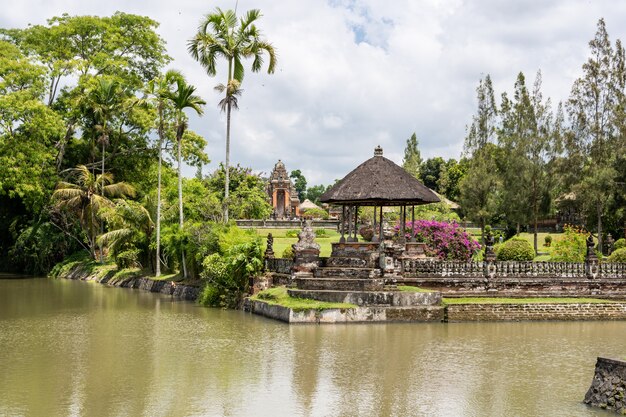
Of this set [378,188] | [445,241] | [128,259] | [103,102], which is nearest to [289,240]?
[128,259]

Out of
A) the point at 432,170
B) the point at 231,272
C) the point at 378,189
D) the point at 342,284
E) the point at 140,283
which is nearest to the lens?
the point at 342,284

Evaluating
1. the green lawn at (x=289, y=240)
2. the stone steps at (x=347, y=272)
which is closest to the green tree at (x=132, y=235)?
the green lawn at (x=289, y=240)

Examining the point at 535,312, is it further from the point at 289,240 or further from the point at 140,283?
the point at 289,240

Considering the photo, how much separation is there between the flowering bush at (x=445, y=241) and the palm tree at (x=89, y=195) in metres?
20.6

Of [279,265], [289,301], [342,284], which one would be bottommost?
[289,301]

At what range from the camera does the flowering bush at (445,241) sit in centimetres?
2906

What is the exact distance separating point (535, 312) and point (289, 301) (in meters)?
7.41

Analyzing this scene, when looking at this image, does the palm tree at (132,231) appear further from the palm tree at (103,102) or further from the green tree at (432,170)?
the green tree at (432,170)

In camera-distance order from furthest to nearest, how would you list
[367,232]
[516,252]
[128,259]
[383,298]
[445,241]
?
[128,259], [367,232], [516,252], [445,241], [383,298]

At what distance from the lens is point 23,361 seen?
49.1ft

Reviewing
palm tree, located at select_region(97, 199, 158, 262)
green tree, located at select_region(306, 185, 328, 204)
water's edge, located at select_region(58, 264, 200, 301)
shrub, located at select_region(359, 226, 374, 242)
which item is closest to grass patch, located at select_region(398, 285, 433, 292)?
water's edge, located at select_region(58, 264, 200, 301)

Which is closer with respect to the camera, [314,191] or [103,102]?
[103,102]

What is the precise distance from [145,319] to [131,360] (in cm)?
719

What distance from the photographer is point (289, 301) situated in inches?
848
